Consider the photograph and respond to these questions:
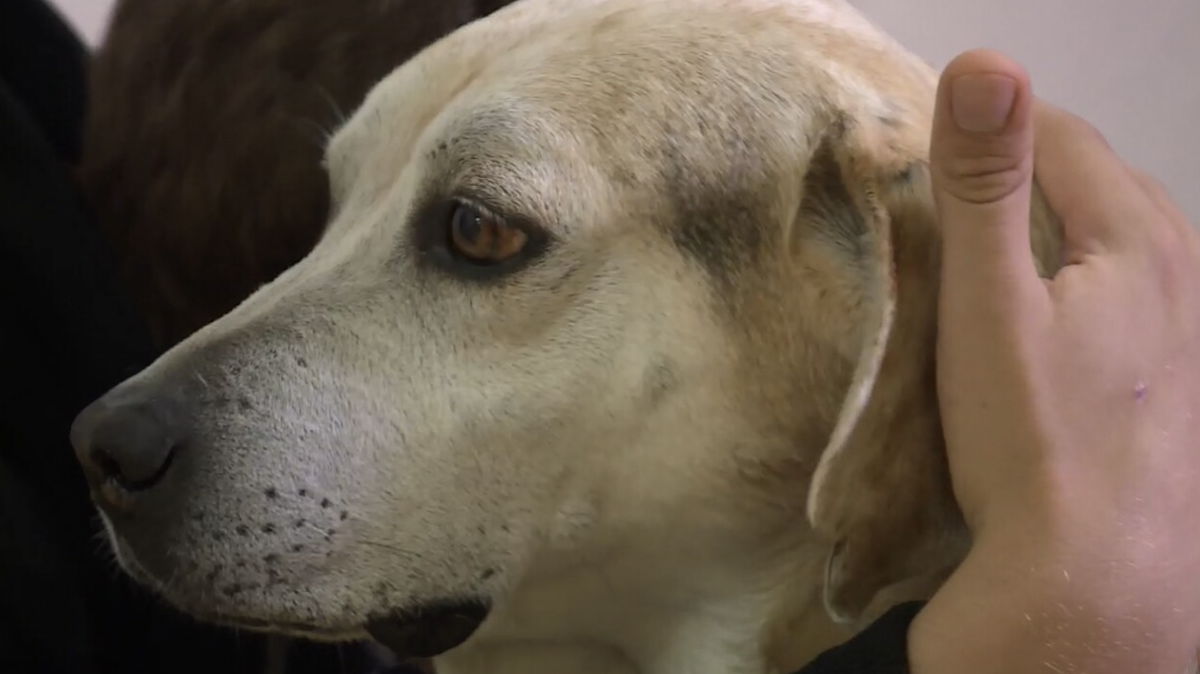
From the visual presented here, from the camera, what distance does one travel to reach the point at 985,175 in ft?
2.70

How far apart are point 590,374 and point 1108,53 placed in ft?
6.17

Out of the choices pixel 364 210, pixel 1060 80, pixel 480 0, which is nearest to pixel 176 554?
pixel 364 210

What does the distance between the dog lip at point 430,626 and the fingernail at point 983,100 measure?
1.93 feet

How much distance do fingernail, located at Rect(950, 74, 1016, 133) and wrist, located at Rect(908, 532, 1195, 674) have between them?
31cm

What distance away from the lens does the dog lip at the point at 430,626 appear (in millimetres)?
986

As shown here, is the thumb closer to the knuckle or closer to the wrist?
the knuckle

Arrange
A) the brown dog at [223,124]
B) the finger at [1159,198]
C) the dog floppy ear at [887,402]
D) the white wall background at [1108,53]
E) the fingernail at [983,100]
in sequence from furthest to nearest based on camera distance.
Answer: the white wall background at [1108,53]
the brown dog at [223,124]
the finger at [1159,198]
the dog floppy ear at [887,402]
the fingernail at [983,100]

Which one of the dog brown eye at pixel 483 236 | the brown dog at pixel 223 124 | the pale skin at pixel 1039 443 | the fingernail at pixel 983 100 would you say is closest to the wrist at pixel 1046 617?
the pale skin at pixel 1039 443

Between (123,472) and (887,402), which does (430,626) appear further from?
(887,402)

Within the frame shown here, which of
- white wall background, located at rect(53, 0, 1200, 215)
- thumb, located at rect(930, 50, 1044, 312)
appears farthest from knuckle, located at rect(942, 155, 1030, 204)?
white wall background, located at rect(53, 0, 1200, 215)

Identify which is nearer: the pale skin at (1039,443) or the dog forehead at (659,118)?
the pale skin at (1039,443)

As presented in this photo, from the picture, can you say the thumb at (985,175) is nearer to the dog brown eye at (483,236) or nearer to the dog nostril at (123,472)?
the dog brown eye at (483,236)

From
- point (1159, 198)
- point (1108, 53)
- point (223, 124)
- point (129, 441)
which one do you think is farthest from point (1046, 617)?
point (1108, 53)

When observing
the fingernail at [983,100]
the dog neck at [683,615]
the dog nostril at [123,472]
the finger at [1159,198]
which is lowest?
the dog neck at [683,615]
